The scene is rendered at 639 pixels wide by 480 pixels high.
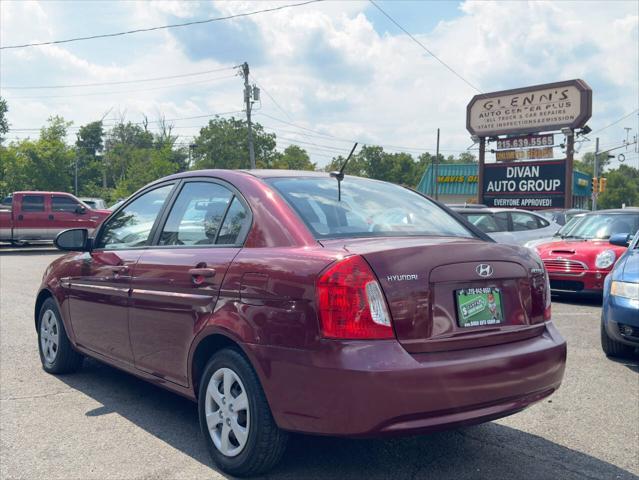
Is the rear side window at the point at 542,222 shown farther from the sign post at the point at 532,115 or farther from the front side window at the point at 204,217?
the sign post at the point at 532,115

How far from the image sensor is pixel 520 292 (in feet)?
11.6

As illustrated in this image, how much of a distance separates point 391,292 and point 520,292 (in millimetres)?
888

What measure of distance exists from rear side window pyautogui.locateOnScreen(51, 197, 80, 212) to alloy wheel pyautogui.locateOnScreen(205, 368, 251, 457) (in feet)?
63.6

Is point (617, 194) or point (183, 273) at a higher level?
point (617, 194)

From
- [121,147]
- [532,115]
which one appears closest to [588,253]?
[532,115]

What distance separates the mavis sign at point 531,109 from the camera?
26.0m

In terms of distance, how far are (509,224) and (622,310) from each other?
8159mm

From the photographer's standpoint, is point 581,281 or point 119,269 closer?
point 119,269

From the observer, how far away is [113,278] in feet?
15.2

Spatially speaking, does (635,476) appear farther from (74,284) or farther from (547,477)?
(74,284)

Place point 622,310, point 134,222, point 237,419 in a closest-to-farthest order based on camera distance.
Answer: point 237,419, point 134,222, point 622,310

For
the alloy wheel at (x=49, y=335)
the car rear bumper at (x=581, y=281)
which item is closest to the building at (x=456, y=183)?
the car rear bumper at (x=581, y=281)

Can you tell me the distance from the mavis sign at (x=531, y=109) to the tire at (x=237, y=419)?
25.2m

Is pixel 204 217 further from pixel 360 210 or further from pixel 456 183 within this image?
pixel 456 183
